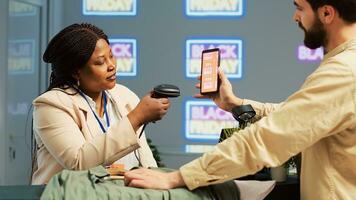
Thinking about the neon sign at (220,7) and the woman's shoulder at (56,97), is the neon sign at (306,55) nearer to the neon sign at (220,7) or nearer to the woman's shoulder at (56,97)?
the neon sign at (220,7)

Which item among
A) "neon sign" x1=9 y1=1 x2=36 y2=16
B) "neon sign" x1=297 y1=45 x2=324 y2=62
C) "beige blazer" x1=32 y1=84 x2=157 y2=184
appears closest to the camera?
"beige blazer" x1=32 y1=84 x2=157 y2=184

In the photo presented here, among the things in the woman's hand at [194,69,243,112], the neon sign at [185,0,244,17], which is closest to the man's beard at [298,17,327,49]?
the woman's hand at [194,69,243,112]

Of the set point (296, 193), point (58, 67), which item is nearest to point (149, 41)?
point (58, 67)

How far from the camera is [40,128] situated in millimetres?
1426

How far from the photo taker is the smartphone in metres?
1.53

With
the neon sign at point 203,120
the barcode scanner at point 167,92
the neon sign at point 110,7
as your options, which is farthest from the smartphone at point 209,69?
the neon sign at point 110,7

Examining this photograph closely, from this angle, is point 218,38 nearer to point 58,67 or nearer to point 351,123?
point 58,67

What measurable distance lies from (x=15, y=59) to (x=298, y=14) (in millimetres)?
3275

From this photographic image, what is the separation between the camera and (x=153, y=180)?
3.45 feet

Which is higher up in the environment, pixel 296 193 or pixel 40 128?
pixel 40 128

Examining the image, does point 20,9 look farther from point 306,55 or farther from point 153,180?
point 153,180

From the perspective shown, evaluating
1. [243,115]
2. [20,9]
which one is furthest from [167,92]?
[20,9]

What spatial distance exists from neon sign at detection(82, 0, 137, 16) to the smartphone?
2836mm

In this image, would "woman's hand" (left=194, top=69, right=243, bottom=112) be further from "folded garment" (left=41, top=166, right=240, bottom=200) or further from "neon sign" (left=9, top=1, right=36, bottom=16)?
"neon sign" (left=9, top=1, right=36, bottom=16)
